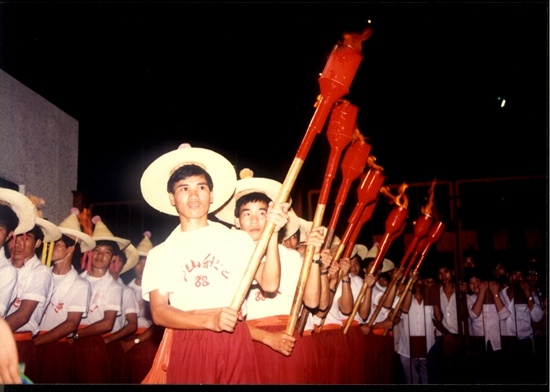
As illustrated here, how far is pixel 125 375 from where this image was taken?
15.5ft

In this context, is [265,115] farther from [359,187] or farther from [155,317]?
[155,317]

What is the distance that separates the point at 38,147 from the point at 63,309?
1136 mm

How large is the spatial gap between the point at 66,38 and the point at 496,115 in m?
2.94

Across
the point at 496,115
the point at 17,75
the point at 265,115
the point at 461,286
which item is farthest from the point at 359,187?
the point at 17,75

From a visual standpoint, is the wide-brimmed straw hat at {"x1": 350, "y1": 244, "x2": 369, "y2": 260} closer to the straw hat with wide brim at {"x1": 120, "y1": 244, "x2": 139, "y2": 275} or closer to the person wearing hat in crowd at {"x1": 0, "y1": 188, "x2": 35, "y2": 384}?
the straw hat with wide brim at {"x1": 120, "y1": 244, "x2": 139, "y2": 275}

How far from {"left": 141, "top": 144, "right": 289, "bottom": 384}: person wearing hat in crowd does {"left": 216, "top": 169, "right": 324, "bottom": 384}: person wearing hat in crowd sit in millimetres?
345

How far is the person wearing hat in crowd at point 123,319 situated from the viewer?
4.70m

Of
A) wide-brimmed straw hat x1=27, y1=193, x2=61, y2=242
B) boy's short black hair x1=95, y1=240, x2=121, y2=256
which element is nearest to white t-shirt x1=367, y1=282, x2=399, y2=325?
boy's short black hair x1=95, y1=240, x2=121, y2=256

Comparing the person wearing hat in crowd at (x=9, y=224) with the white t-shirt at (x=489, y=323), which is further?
the white t-shirt at (x=489, y=323)

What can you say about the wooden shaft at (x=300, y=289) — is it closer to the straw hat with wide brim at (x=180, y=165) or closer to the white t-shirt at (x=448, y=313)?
the straw hat with wide brim at (x=180, y=165)

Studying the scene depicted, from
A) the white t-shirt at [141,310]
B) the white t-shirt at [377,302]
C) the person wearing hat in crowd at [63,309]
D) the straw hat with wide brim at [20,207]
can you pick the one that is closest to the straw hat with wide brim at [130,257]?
the white t-shirt at [141,310]

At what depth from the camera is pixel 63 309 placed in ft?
13.6

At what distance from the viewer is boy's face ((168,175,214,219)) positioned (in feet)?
9.07

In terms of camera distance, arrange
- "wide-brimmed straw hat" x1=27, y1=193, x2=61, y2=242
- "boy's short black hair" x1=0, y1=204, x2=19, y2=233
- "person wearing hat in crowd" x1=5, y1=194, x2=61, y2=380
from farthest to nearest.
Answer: "wide-brimmed straw hat" x1=27, y1=193, x2=61, y2=242 → "person wearing hat in crowd" x1=5, y1=194, x2=61, y2=380 → "boy's short black hair" x1=0, y1=204, x2=19, y2=233
